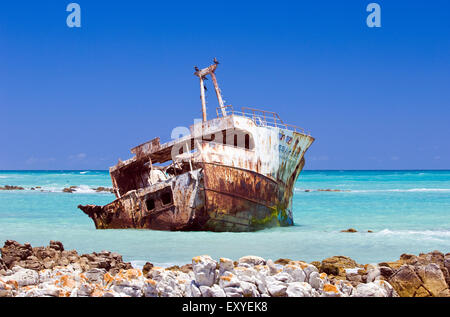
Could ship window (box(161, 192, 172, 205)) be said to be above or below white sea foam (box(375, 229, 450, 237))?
above

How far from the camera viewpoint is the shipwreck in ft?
48.6

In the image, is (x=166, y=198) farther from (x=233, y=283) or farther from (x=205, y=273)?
(x=233, y=283)

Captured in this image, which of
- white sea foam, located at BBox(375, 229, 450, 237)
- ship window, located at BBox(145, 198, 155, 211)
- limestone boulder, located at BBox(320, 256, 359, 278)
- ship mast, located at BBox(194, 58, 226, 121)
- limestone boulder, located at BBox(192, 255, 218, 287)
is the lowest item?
white sea foam, located at BBox(375, 229, 450, 237)

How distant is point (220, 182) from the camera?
14.8 m

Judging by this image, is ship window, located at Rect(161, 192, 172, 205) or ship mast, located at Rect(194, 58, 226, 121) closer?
ship window, located at Rect(161, 192, 172, 205)

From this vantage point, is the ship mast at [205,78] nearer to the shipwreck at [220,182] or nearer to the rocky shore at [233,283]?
the shipwreck at [220,182]

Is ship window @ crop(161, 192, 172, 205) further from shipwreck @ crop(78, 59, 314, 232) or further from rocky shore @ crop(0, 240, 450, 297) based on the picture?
rocky shore @ crop(0, 240, 450, 297)

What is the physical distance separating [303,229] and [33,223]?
11437mm

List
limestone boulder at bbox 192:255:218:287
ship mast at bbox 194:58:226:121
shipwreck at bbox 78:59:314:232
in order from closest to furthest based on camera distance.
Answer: limestone boulder at bbox 192:255:218:287, shipwreck at bbox 78:59:314:232, ship mast at bbox 194:58:226:121

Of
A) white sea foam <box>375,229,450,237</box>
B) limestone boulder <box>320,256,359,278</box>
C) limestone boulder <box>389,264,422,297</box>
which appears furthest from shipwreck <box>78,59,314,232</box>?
limestone boulder <box>389,264,422,297</box>

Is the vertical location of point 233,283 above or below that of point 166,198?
below

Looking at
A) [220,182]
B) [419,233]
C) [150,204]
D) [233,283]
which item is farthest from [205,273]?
[419,233]

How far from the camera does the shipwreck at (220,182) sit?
48.6 ft
